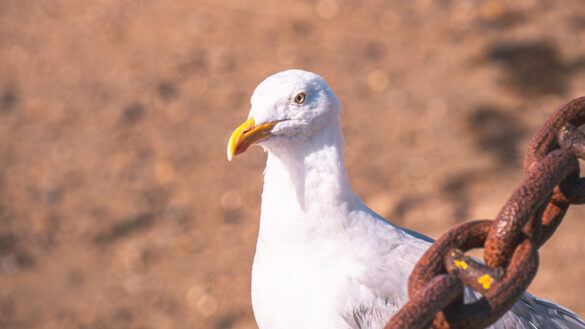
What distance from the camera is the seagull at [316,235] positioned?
8.21ft

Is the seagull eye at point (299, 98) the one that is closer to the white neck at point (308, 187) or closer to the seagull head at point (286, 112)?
the seagull head at point (286, 112)

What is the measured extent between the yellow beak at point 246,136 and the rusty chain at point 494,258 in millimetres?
1412

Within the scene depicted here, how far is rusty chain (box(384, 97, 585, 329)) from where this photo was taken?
0.96 meters

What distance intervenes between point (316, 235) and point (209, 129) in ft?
15.2

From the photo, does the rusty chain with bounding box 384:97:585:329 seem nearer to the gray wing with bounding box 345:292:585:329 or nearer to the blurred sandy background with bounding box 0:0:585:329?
the gray wing with bounding box 345:292:585:329

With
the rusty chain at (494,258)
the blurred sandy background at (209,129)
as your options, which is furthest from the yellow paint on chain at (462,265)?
the blurred sandy background at (209,129)

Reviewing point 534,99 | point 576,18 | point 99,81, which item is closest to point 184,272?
point 99,81

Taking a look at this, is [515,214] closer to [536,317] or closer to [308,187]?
[308,187]

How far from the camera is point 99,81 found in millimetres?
7699

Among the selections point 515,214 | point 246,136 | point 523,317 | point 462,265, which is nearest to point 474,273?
point 462,265

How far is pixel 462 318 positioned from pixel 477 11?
301 inches

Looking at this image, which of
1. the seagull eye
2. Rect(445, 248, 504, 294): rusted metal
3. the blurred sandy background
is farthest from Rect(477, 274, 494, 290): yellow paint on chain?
the blurred sandy background

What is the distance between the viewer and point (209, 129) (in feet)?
23.2

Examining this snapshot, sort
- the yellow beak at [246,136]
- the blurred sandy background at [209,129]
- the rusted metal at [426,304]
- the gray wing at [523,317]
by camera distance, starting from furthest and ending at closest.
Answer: the blurred sandy background at [209,129] < the gray wing at [523,317] < the yellow beak at [246,136] < the rusted metal at [426,304]
